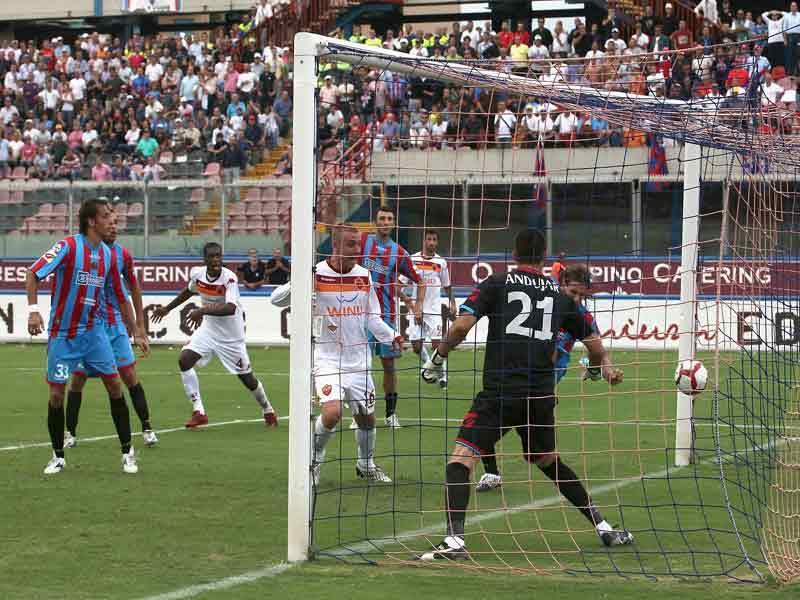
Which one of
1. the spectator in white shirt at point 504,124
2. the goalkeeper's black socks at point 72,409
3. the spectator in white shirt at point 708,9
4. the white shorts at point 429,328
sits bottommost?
the white shorts at point 429,328

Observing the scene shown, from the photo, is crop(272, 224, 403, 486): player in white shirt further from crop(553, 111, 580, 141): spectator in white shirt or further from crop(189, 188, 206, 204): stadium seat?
crop(189, 188, 206, 204): stadium seat

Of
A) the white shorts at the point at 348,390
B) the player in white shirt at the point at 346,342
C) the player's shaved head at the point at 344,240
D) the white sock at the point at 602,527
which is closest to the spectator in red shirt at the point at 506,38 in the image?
the player in white shirt at the point at 346,342

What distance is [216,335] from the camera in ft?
45.2

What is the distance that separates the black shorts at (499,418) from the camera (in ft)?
24.7

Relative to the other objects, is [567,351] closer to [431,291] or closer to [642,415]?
[642,415]

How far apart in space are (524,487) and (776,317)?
3.32 metres

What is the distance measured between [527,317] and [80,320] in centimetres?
428

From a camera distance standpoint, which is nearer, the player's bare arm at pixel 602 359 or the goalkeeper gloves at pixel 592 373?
the player's bare arm at pixel 602 359

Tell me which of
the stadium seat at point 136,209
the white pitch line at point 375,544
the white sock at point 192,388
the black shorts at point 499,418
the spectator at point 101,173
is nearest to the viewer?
the white pitch line at point 375,544

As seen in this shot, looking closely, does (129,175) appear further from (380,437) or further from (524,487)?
(524,487)

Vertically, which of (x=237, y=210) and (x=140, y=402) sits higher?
(x=237, y=210)

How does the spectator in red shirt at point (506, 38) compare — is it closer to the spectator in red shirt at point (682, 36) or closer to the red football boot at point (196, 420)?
the spectator in red shirt at point (682, 36)

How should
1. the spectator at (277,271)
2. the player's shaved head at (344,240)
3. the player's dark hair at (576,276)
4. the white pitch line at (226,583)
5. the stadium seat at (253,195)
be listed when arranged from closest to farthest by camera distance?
the white pitch line at (226,583), the player's shaved head at (344,240), the player's dark hair at (576,276), the spectator at (277,271), the stadium seat at (253,195)

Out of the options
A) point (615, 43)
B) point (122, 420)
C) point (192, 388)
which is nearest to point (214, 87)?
point (615, 43)
